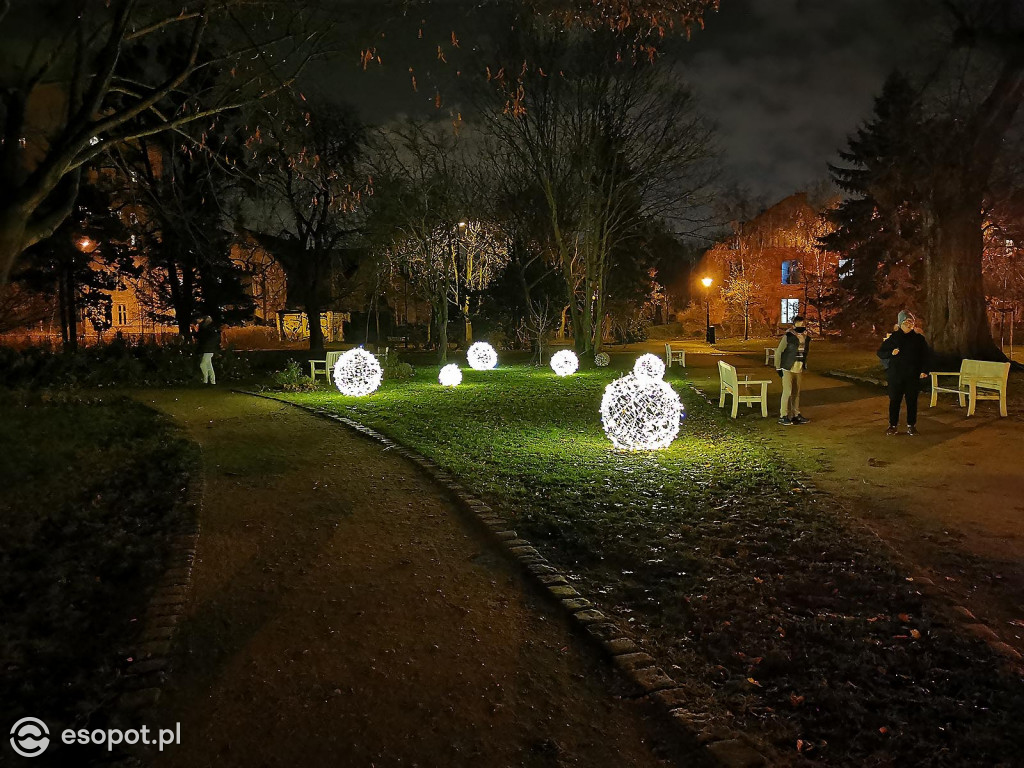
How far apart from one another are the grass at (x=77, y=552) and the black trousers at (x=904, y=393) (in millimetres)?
10051

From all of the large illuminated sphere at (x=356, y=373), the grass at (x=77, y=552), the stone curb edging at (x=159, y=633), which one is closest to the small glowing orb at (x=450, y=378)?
the large illuminated sphere at (x=356, y=373)

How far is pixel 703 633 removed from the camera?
416 cm

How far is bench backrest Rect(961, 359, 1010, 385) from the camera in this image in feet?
38.8

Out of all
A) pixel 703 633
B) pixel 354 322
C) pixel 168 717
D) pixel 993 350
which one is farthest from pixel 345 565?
pixel 354 322

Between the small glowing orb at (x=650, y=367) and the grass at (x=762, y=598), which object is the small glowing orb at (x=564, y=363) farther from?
the grass at (x=762, y=598)

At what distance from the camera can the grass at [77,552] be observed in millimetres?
3633

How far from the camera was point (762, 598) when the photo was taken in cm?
463

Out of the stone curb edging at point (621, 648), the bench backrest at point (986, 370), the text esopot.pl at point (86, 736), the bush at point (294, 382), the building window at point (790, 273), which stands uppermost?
the building window at point (790, 273)

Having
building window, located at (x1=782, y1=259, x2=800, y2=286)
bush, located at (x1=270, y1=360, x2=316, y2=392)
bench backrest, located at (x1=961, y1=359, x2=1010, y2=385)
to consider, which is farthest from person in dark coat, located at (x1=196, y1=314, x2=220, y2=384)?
building window, located at (x1=782, y1=259, x2=800, y2=286)

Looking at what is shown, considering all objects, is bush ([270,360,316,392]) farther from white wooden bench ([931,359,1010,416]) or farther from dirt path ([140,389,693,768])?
white wooden bench ([931,359,1010,416])

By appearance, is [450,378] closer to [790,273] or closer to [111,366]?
[111,366]

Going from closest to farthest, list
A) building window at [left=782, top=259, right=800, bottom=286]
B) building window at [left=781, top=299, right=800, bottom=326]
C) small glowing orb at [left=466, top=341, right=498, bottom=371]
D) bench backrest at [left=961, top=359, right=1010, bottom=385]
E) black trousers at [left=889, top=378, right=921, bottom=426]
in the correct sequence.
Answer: black trousers at [left=889, top=378, right=921, bottom=426] < bench backrest at [left=961, top=359, right=1010, bottom=385] < small glowing orb at [left=466, top=341, right=498, bottom=371] < building window at [left=782, top=259, right=800, bottom=286] < building window at [left=781, top=299, right=800, bottom=326]

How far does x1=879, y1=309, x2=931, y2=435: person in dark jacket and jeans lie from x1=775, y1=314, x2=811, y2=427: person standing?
4.69 ft

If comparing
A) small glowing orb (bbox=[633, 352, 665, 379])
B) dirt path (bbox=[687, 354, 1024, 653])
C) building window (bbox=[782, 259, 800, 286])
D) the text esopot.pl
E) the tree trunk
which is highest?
building window (bbox=[782, 259, 800, 286])
